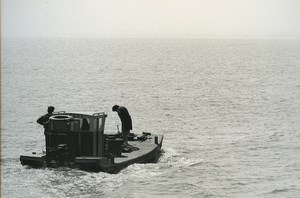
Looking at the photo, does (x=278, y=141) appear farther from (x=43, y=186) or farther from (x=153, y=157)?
(x=43, y=186)

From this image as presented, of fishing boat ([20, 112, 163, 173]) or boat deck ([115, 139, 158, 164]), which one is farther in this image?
boat deck ([115, 139, 158, 164])

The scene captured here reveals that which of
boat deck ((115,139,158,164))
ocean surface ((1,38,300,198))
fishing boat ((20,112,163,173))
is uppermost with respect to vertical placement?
fishing boat ((20,112,163,173))

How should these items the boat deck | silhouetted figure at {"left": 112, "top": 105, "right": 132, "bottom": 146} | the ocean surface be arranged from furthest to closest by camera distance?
silhouetted figure at {"left": 112, "top": 105, "right": 132, "bottom": 146}
the boat deck
the ocean surface

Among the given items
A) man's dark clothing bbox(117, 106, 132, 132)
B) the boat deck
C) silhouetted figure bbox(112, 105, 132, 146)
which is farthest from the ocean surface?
man's dark clothing bbox(117, 106, 132, 132)

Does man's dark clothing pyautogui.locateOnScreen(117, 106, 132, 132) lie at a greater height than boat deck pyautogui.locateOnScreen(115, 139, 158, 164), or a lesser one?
greater

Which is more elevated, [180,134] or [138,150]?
[138,150]

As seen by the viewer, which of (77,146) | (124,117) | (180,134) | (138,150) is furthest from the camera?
(180,134)

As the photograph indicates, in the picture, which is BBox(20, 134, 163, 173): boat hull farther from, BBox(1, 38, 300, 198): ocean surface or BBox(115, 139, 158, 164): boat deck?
BBox(1, 38, 300, 198): ocean surface

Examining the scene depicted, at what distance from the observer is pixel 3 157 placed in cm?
2773

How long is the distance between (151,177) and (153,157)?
261 centimetres

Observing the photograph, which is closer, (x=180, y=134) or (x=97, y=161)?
(x=97, y=161)

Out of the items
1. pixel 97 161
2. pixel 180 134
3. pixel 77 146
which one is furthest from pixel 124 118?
pixel 180 134

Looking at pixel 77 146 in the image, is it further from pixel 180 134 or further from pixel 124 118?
pixel 180 134

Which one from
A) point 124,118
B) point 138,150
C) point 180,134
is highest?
point 124,118
